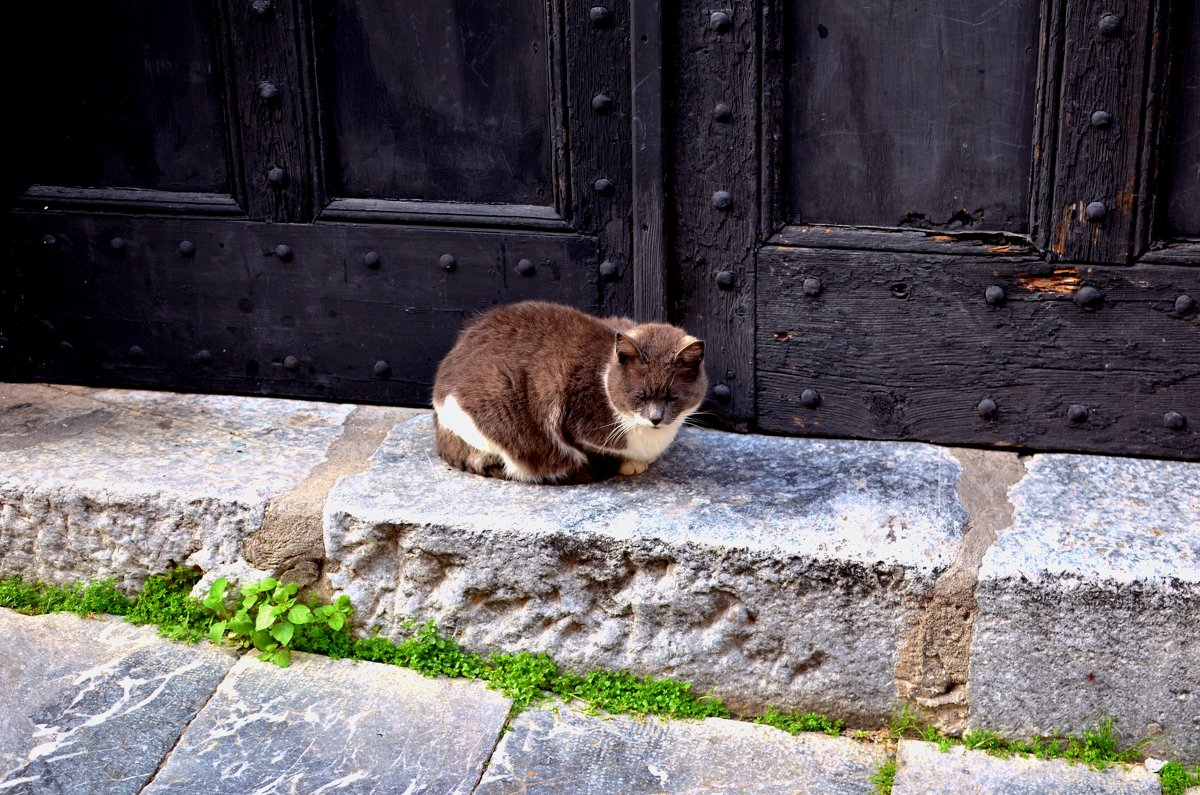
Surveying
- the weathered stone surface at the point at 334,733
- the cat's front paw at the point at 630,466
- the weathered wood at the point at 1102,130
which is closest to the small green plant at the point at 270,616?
the weathered stone surface at the point at 334,733

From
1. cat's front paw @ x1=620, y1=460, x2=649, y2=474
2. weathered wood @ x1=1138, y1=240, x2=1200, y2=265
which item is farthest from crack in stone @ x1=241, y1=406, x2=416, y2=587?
weathered wood @ x1=1138, y1=240, x2=1200, y2=265

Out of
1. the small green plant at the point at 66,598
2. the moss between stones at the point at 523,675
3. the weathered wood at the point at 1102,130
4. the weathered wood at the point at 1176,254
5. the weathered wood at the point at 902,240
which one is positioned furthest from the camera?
the small green plant at the point at 66,598

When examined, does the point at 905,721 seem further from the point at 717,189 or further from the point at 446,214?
the point at 446,214

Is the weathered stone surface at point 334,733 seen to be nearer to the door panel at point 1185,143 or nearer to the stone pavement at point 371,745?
the stone pavement at point 371,745

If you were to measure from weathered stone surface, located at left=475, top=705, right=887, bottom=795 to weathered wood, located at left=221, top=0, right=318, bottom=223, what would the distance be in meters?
1.54

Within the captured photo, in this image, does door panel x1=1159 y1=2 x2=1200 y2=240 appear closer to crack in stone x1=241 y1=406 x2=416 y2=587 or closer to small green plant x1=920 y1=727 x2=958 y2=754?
small green plant x1=920 y1=727 x2=958 y2=754

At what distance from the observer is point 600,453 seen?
112 inches

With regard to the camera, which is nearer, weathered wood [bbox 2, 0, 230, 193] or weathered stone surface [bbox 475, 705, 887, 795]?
weathered stone surface [bbox 475, 705, 887, 795]

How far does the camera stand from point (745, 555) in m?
2.53

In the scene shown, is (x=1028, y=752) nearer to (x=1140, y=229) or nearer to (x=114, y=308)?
(x=1140, y=229)

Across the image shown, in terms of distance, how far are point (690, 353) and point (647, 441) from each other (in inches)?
10.6

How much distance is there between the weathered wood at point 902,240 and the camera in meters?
2.84

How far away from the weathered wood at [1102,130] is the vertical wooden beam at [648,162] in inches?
35.6

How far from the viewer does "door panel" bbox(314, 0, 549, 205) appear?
3031 mm
